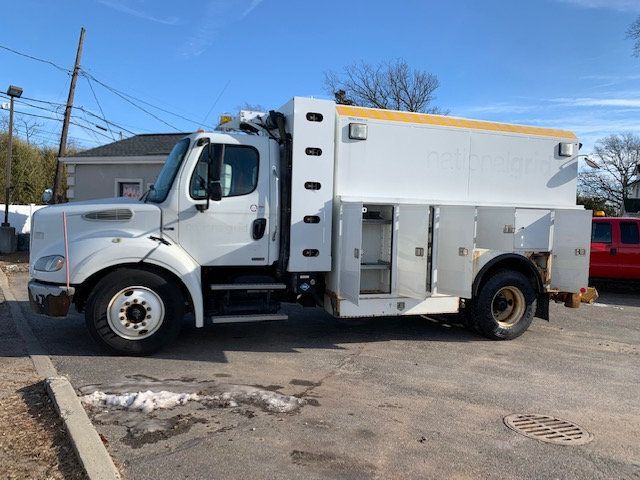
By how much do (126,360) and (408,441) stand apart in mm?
3411

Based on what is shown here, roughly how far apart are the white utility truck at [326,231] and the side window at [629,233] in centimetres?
526

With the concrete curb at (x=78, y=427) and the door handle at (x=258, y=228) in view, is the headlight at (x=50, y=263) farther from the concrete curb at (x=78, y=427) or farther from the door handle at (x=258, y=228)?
the door handle at (x=258, y=228)

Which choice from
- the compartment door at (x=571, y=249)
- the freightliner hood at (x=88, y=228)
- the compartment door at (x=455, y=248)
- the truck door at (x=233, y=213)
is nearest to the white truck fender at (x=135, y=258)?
the freightliner hood at (x=88, y=228)

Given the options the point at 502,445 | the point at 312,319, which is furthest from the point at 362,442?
the point at 312,319

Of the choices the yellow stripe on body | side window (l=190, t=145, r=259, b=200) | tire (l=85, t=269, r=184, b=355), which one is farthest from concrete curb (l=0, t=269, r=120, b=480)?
the yellow stripe on body

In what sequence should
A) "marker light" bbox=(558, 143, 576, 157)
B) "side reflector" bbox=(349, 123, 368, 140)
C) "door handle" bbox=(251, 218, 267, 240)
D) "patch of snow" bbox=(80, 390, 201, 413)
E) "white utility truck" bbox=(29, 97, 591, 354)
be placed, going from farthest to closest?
1. "marker light" bbox=(558, 143, 576, 157)
2. "side reflector" bbox=(349, 123, 368, 140)
3. "door handle" bbox=(251, 218, 267, 240)
4. "white utility truck" bbox=(29, 97, 591, 354)
5. "patch of snow" bbox=(80, 390, 201, 413)

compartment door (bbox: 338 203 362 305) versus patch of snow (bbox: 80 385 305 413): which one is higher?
compartment door (bbox: 338 203 362 305)

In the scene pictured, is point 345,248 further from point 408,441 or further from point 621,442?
point 621,442

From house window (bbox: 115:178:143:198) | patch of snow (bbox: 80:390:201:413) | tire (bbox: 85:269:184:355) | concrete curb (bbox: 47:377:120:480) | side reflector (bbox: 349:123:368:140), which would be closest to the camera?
concrete curb (bbox: 47:377:120:480)

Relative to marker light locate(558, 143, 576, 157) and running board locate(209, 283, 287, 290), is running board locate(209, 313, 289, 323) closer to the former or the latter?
running board locate(209, 283, 287, 290)

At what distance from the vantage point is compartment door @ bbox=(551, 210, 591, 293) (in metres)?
7.60

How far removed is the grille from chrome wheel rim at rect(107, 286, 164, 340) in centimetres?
83

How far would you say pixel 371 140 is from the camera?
23.0 feet

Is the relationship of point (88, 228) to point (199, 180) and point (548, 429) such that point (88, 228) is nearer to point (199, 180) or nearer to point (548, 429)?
point (199, 180)
